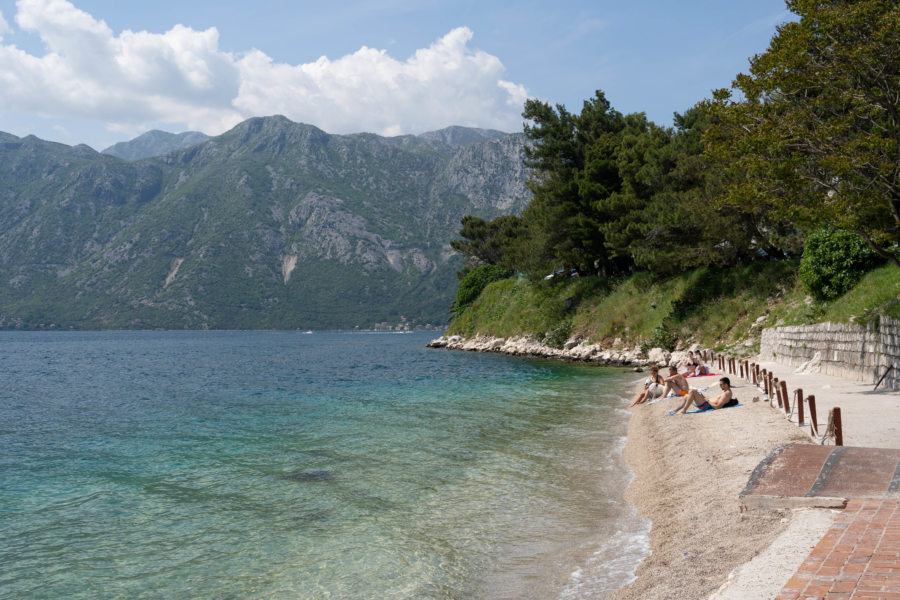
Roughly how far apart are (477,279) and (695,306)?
4195 cm

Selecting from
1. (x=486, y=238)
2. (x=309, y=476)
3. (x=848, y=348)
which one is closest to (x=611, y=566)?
(x=309, y=476)

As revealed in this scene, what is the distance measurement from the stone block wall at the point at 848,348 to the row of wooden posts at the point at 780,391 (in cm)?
238

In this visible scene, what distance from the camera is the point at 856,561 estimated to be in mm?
5406

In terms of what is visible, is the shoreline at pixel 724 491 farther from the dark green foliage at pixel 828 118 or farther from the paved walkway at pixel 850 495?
the dark green foliage at pixel 828 118

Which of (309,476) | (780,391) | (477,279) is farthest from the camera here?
(477,279)

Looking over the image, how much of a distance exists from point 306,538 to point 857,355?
21118 mm

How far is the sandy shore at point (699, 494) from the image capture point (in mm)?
6871

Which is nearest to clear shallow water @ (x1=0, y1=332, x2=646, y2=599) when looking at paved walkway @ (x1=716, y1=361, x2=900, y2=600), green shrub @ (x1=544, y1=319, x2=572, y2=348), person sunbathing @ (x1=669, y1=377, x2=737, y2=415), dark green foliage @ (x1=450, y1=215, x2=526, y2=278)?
person sunbathing @ (x1=669, y1=377, x2=737, y2=415)

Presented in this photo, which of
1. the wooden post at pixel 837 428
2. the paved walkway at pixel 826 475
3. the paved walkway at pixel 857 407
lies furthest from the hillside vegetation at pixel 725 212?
the paved walkway at pixel 826 475

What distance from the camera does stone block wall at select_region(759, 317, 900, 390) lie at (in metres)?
18.5

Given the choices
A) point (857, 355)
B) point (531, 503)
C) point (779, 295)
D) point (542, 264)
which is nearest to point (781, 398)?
point (857, 355)

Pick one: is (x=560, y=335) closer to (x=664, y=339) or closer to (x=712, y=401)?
(x=664, y=339)

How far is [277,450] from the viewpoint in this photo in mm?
16500

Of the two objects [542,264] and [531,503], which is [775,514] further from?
[542,264]
